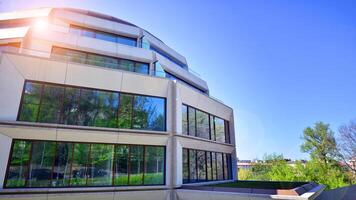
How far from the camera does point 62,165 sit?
11828 millimetres

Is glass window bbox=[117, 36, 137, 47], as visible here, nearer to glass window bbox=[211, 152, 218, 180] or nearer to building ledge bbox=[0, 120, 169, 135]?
building ledge bbox=[0, 120, 169, 135]

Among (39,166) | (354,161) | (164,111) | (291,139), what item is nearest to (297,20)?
(164,111)

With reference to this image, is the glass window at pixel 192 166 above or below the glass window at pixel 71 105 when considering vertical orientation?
below

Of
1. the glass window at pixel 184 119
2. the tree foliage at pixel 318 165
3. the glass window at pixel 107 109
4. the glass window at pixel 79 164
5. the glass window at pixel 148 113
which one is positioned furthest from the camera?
the tree foliage at pixel 318 165

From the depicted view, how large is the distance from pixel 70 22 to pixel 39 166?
13377mm

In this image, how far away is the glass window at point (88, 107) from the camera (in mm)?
13117

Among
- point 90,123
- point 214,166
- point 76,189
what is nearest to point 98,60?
point 90,123

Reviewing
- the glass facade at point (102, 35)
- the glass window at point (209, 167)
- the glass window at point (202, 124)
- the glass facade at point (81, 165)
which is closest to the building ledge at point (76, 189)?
the glass facade at point (81, 165)

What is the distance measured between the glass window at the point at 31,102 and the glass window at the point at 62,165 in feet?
7.03

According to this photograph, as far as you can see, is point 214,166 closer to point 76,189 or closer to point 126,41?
point 76,189

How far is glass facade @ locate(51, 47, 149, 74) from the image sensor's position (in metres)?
14.1

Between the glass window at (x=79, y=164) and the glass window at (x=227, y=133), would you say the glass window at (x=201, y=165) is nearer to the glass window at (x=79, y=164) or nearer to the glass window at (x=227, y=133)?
the glass window at (x=227, y=133)

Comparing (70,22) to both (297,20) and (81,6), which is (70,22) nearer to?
(81,6)

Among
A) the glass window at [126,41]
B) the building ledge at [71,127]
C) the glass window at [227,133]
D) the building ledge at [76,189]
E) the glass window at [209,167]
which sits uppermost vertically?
the glass window at [126,41]
